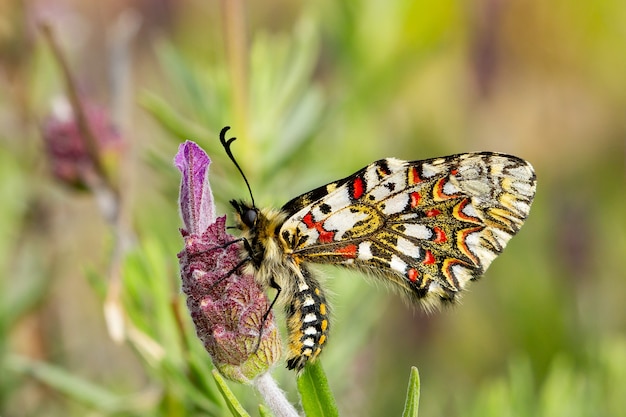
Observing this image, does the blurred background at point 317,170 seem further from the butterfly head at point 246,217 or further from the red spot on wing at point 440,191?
the red spot on wing at point 440,191

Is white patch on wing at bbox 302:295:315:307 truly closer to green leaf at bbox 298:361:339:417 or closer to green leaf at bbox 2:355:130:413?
green leaf at bbox 298:361:339:417

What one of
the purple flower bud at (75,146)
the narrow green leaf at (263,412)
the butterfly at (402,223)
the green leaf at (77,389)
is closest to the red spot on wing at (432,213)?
the butterfly at (402,223)

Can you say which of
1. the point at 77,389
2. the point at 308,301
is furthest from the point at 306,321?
the point at 77,389

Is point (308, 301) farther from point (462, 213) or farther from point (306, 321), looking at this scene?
point (462, 213)

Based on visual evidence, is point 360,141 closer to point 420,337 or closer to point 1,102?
point 420,337

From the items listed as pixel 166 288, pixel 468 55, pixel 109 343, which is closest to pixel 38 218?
pixel 109 343

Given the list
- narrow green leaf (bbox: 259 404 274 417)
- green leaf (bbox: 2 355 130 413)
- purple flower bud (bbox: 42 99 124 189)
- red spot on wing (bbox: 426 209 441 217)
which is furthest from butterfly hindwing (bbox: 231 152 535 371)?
purple flower bud (bbox: 42 99 124 189)
